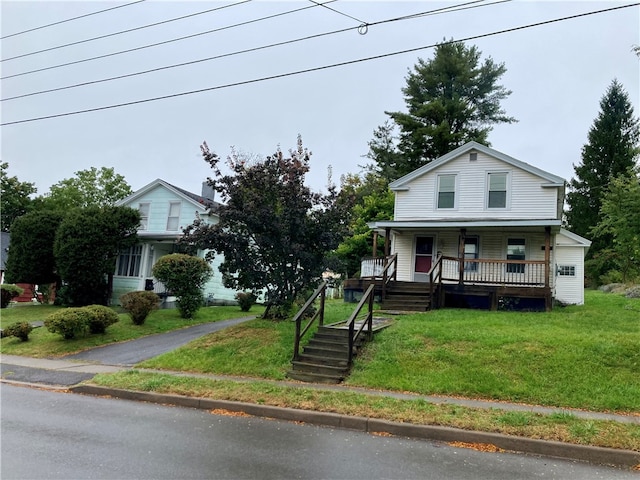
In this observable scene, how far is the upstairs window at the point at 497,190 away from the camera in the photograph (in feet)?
58.1

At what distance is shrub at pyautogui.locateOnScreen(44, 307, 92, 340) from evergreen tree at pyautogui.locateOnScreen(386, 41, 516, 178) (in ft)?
92.6

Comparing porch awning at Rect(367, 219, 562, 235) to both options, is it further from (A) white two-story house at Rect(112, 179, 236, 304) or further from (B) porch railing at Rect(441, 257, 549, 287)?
(A) white two-story house at Rect(112, 179, 236, 304)

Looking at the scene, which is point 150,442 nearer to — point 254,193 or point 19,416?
point 19,416

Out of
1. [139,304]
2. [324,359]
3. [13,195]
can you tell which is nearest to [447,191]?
[324,359]

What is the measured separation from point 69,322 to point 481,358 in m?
11.1

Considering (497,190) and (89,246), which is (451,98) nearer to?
(497,190)

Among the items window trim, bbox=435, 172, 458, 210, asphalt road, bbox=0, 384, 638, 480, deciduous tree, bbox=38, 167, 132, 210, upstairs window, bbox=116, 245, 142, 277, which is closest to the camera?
asphalt road, bbox=0, 384, 638, 480

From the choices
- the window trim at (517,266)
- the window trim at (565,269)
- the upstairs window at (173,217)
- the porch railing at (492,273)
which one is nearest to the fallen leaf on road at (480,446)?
the porch railing at (492,273)

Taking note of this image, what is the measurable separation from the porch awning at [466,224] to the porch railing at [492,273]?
1329 millimetres

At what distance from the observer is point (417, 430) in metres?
6.00

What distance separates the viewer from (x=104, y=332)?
14062 mm

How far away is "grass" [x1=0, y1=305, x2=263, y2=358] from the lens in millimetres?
12867

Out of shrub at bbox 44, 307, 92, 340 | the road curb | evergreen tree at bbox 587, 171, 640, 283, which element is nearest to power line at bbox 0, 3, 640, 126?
shrub at bbox 44, 307, 92, 340

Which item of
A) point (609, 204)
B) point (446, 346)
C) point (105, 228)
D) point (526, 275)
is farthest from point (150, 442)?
point (609, 204)
